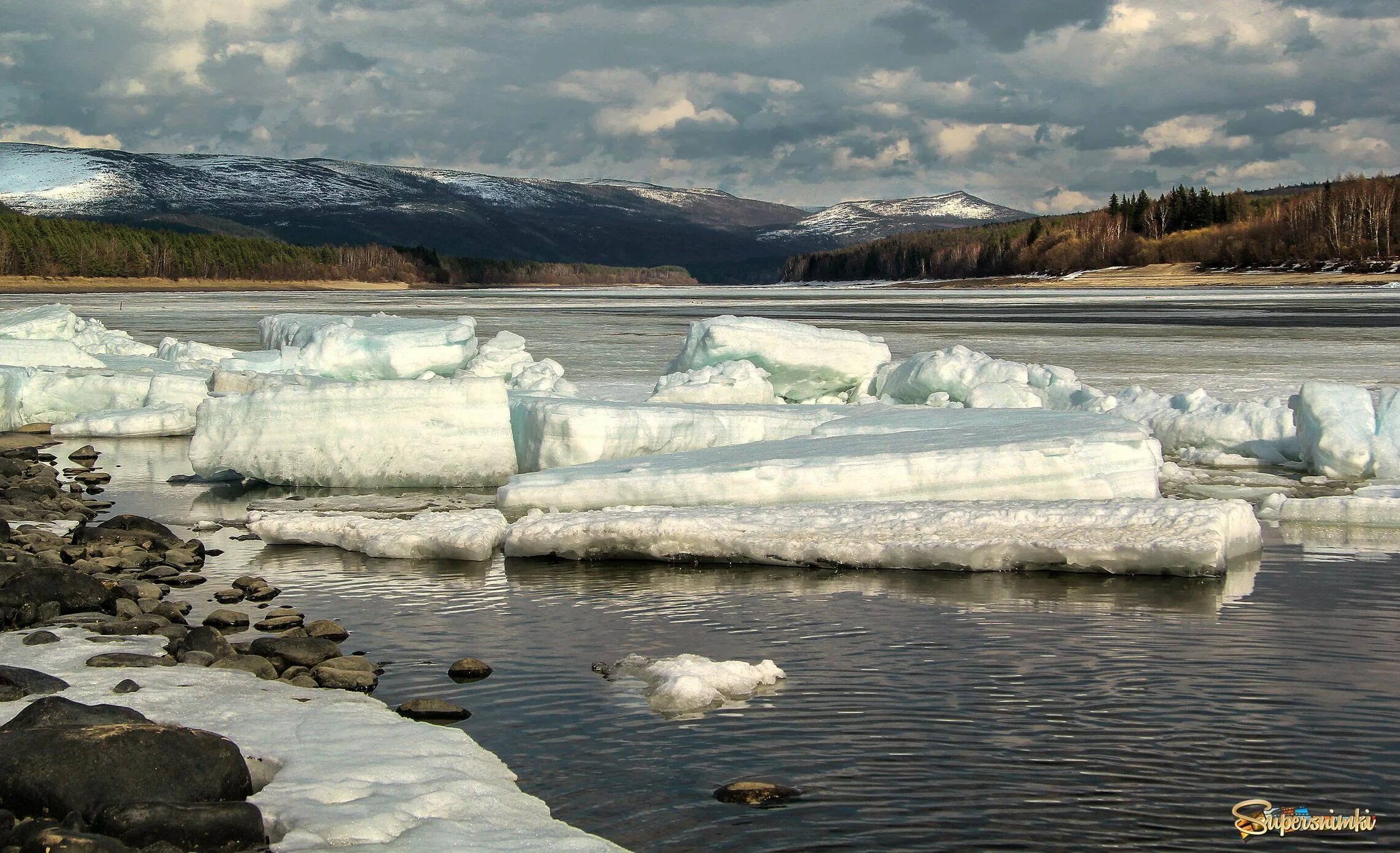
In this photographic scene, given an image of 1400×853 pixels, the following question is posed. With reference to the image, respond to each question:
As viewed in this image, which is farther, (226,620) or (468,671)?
(226,620)

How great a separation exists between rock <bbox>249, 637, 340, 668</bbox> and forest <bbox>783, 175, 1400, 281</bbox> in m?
86.2

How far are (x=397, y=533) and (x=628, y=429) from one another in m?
3.02

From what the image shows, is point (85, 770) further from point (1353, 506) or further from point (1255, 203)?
point (1255, 203)

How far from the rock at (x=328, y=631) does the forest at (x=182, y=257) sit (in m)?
104

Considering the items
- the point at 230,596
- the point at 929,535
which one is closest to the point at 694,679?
the point at 929,535

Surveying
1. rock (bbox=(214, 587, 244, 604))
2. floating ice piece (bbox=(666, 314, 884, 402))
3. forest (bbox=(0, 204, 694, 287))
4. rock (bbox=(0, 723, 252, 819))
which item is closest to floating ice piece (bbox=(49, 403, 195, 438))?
floating ice piece (bbox=(666, 314, 884, 402))

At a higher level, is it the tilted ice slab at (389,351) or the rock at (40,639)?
the tilted ice slab at (389,351)

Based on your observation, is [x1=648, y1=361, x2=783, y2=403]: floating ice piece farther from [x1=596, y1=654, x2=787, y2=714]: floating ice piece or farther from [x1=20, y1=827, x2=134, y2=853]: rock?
[x1=20, y1=827, x2=134, y2=853]: rock

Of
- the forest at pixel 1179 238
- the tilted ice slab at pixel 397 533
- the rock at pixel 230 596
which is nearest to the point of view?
the rock at pixel 230 596

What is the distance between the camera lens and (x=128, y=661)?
6.85 m

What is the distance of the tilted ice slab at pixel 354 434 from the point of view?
13133 mm

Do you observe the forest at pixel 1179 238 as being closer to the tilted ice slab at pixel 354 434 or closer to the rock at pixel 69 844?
the tilted ice slab at pixel 354 434

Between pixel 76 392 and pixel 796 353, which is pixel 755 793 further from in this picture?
pixel 76 392

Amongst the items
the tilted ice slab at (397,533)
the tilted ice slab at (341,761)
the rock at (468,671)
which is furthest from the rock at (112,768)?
the tilted ice slab at (397,533)
